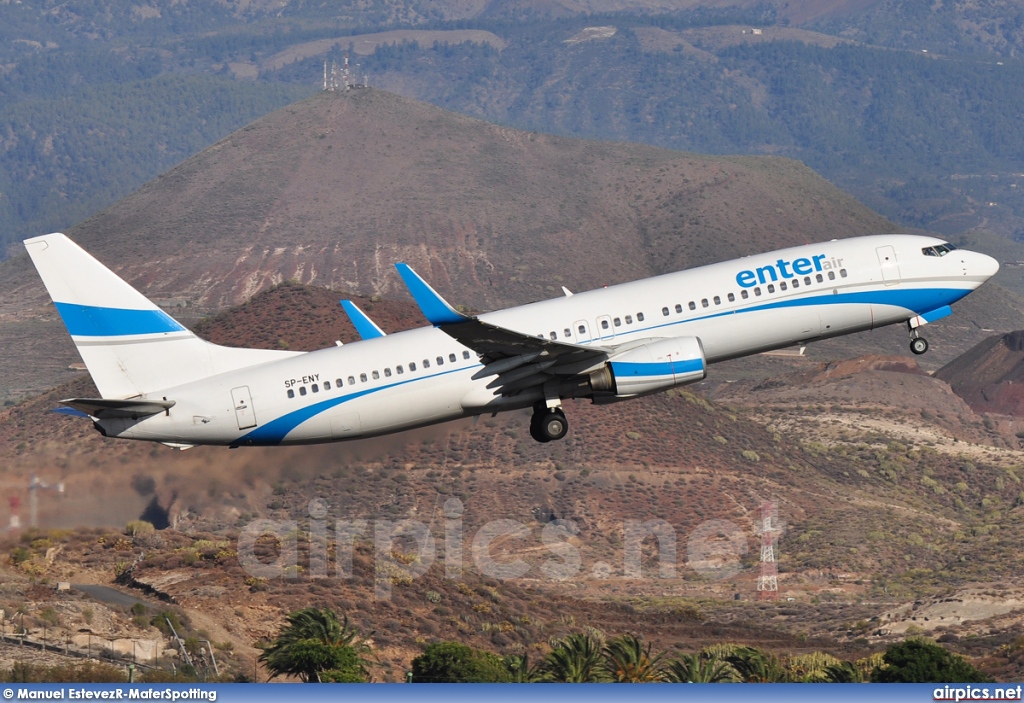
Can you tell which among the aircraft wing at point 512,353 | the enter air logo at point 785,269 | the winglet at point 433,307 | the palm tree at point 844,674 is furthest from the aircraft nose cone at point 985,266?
the winglet at point 433,307

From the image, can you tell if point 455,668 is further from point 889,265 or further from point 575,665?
point 889,265

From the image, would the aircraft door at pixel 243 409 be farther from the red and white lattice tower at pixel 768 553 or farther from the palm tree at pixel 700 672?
the red and white lattice tower at pixel 768 553

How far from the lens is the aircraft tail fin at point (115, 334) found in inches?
2231

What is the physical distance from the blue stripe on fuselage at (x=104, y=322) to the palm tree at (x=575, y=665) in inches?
959

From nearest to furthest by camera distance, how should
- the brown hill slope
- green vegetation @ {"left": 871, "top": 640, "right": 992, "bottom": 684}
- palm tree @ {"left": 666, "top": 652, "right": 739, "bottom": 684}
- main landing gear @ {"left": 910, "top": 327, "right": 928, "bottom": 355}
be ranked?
main landing gear @ {"left": 910, "top": 327, "right": 928, "bottom": 355} < green vegetation @ {"left": 871, "top": 640, "right": 992, "bottom": 684} < palm tree @ {"left": 666, "top": 652, "right": 739, "bottom": 684} < the brown hill slope

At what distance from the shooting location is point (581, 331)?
5594 centimetres

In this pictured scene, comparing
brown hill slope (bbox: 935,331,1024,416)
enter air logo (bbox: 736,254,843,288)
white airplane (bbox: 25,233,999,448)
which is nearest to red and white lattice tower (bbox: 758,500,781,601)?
white airplane (bbox: 25,233,999,448)

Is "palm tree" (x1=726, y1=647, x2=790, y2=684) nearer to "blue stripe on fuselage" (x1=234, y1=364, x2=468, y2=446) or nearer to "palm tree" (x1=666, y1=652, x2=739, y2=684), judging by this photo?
"palm tree" (x1=666, y1=652, x2=739, y2=684)

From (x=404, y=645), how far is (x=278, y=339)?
162 ft

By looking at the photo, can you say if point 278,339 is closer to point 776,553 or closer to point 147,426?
point 776,553

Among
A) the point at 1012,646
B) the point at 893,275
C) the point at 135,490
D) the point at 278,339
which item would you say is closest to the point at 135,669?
the point at 135,490

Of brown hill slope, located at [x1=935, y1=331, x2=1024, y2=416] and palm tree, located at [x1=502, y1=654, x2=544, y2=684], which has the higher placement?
brown hill slope, located at [x1=935, y1=331, x2=1024, y2=416]

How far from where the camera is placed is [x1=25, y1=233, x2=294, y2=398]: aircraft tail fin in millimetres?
56656

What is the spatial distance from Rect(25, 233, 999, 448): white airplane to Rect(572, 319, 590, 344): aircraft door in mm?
46
